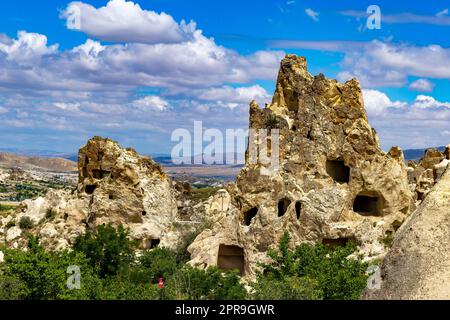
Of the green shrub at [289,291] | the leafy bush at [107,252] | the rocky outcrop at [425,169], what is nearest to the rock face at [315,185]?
the leafy bush at [107,252]

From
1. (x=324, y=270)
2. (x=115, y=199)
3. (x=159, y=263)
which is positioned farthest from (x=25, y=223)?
(x=324, y=270)

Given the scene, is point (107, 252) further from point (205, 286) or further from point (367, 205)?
point (367, 205)

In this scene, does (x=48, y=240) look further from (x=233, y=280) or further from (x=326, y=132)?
(x=233, y=280)

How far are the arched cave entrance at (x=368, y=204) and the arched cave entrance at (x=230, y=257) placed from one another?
6482 millimetres

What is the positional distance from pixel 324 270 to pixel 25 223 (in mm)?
29618

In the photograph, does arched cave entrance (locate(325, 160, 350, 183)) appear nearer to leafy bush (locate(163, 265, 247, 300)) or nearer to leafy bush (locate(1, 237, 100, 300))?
leafy bush (locate(163, 265, 247, 300))

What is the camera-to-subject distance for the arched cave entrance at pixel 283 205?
3342 cm

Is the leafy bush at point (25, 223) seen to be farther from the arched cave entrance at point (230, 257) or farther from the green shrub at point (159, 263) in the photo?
the arched cave entrance at point (230, 257)

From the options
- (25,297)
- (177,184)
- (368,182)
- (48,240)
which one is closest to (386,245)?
(368,182)

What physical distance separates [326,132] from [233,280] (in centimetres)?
1310

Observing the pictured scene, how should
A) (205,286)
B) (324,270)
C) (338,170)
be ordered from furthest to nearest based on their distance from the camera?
(338,170) < (324,270) < (205,286)

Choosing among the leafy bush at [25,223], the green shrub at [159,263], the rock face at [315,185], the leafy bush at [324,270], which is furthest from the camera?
the leafy bush at [25,223]

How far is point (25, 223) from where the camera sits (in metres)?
47.8

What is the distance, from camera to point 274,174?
3322 centimetres
